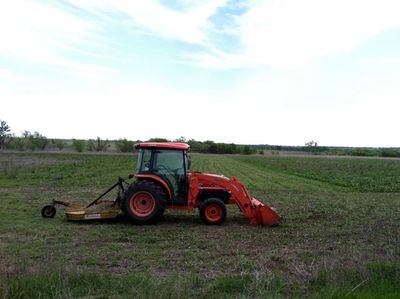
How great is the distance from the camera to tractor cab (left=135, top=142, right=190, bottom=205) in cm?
1152

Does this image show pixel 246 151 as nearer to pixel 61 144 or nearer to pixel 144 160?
pixel 61 144

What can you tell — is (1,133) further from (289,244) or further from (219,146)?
(289,244)

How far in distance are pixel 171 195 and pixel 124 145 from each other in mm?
82593

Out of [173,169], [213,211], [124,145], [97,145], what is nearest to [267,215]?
[213,211]

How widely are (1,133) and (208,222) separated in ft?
280

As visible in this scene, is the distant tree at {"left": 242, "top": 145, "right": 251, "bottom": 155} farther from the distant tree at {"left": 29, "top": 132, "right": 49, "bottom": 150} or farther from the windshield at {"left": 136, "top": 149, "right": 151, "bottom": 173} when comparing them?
the windshield at {"left": 136, "top": 149, "right": 151, "bottom": 173}

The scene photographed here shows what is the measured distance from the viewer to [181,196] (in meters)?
11.6

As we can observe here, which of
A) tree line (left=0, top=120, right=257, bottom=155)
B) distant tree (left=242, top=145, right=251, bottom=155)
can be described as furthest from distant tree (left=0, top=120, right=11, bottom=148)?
distant tree (left=242, top=145, right=251, bottom=155)

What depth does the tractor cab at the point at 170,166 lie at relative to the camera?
11516 mm

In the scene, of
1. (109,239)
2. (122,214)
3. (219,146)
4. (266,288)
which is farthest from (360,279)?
(219,146)

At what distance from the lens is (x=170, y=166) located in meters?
11.6

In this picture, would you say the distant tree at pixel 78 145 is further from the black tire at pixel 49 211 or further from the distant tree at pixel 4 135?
the black tire at pixel 49 211

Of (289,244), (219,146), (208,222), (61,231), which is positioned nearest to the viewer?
(289,244)

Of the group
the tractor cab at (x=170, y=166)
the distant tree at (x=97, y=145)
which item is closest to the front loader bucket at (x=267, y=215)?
the tractor cab at (x=170, y=166)
